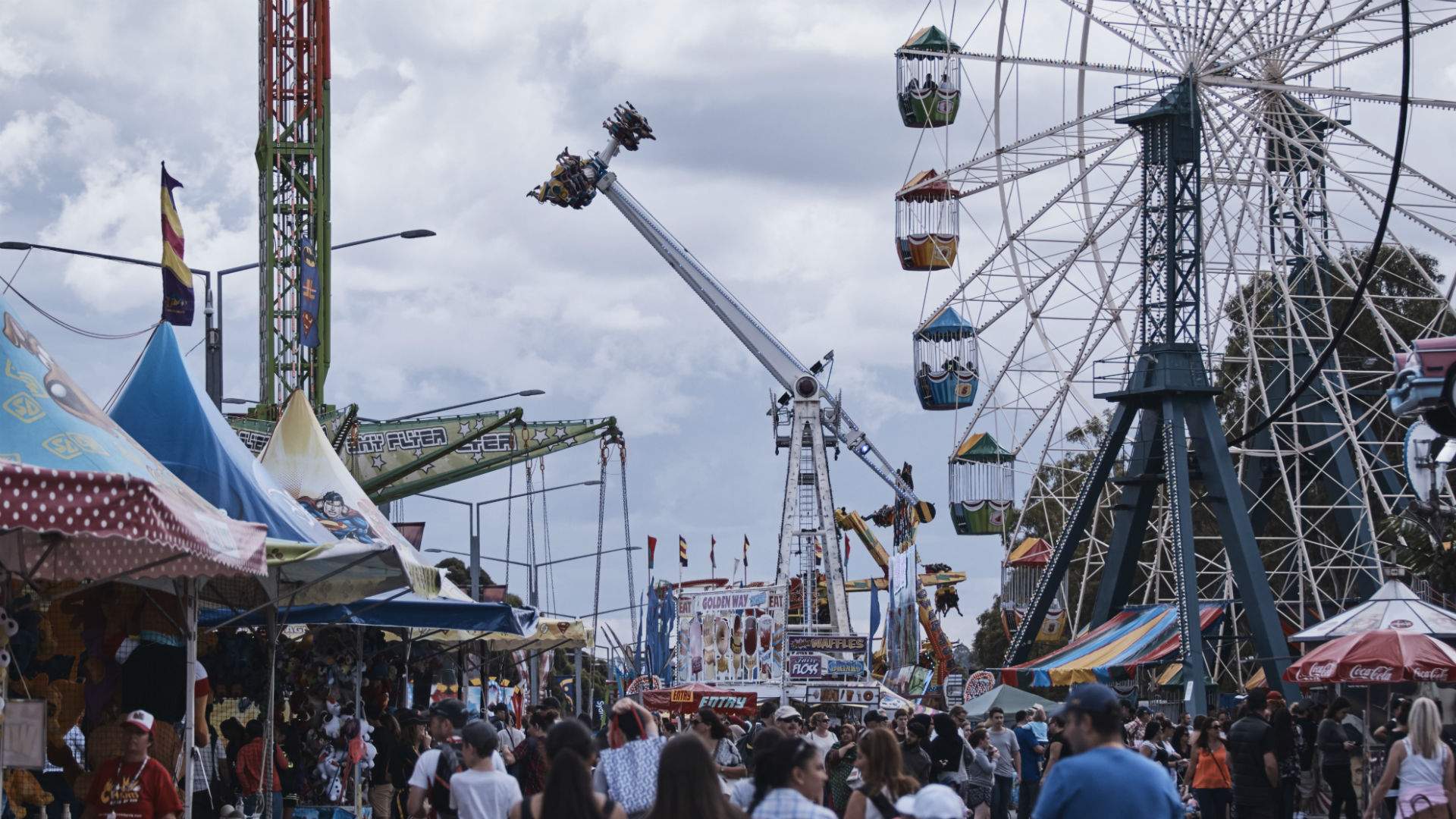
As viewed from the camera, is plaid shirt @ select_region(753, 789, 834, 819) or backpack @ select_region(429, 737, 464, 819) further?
backpack @ select_region(429, 737, 464, 819)

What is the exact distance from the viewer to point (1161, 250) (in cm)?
3953

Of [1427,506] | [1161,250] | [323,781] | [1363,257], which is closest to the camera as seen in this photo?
[323,781]

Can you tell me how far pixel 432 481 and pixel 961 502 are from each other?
12.6 metres

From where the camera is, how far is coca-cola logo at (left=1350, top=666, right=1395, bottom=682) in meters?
21.9

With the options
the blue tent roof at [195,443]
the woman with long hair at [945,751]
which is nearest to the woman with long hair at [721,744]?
the woman with long hair at [945,751]

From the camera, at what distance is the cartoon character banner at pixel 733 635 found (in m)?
43.1

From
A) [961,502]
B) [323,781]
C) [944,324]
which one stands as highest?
[944,324]

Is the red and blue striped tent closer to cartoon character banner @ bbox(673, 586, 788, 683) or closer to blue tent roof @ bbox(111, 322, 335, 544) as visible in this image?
cartoon character banner @ bbox(673, 586, 788, 683)

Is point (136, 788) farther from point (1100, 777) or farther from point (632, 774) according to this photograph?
point (1100, 777)

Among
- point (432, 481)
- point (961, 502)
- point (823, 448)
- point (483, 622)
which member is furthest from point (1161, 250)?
point (483, 622)

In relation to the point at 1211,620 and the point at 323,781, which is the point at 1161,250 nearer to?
the point at 1211,620

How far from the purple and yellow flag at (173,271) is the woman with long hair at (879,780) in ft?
56.2

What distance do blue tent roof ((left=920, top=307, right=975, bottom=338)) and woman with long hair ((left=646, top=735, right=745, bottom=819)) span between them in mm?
36934

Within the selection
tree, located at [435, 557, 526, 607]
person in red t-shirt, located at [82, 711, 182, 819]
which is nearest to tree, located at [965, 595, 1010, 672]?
tree, located at [435, 557, 526, 607]
